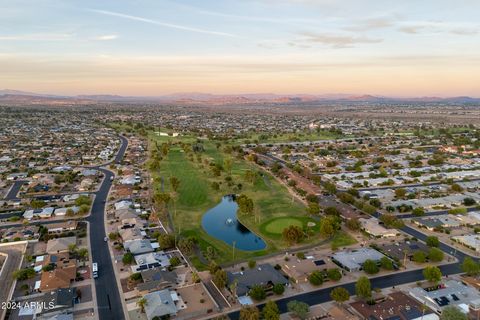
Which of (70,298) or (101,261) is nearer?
(70,298)

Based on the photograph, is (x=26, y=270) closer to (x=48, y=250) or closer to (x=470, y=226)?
(x=48, y=250)

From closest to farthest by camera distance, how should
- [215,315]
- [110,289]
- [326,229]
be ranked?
1. [215,315]
2. [110,289]
3. [326,229]

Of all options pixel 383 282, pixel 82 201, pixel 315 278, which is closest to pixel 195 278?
pixel 315 278

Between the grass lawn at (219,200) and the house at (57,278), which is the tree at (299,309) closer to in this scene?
the grass lawn at (219,200)

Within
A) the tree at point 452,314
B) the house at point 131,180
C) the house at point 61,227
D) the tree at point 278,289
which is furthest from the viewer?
the house at point 131,180

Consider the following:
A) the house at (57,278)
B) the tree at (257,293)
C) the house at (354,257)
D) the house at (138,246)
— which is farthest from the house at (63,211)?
the house at (354,257)

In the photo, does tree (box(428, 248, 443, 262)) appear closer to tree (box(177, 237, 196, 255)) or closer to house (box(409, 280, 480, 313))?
house (box(409, 280, 480, 313))

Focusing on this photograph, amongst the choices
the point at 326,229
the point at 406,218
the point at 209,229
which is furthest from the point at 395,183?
the point at 209,229
